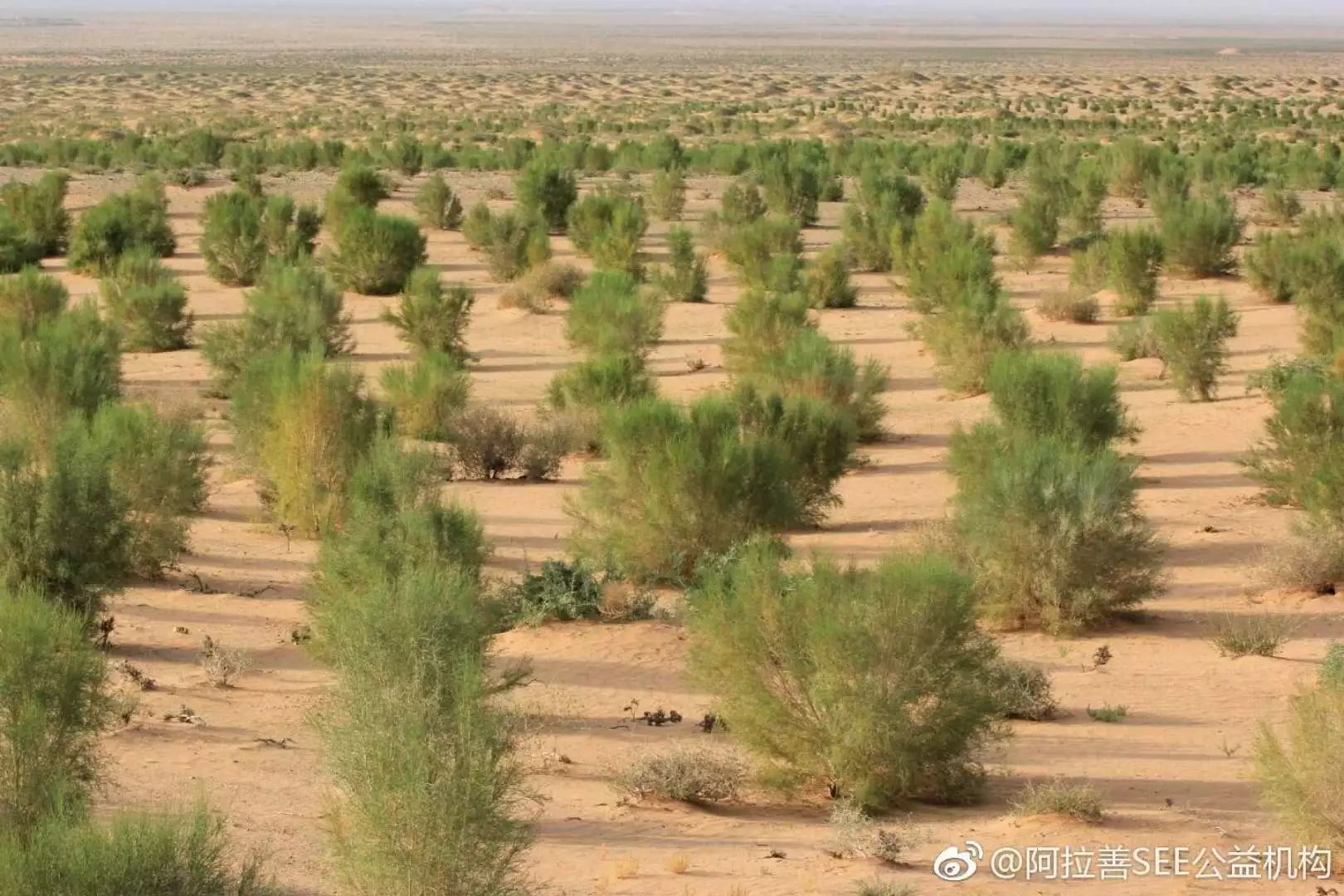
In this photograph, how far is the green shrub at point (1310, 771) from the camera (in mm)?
7734

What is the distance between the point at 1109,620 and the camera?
12.9 metres

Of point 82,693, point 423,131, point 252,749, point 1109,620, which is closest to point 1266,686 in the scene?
point 1109,620

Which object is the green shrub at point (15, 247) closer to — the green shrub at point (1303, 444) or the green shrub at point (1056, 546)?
the green shrub at point (1303, 444)

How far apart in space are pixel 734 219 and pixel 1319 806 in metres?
27.1

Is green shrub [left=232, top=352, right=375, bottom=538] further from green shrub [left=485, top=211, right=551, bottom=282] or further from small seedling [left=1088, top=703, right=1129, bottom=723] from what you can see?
green shrub [left=485, top=211, right=551, bottom=282]

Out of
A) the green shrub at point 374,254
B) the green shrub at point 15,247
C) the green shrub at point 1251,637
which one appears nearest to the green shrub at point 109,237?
the green shrub at point 15,247

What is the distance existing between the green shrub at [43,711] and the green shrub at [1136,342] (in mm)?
15873

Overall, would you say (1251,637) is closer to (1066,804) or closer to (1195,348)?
(1066,804)

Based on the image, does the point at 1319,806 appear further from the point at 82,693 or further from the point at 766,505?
the point at 766,505

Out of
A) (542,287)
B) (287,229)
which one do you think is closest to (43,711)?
(542,287)

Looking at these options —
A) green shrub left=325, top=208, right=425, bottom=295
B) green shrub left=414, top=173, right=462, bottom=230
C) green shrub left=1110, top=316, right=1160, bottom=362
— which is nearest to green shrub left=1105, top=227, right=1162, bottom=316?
green shrub left=1110, top=316, right=1160, bottom=362

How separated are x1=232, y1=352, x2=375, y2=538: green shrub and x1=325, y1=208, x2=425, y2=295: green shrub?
474 inches

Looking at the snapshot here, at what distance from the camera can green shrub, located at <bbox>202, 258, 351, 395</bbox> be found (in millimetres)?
20656

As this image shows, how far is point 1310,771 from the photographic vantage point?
779 cm
